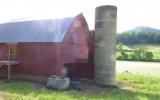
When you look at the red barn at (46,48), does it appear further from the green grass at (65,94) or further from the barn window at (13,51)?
the green grass at (65,94)

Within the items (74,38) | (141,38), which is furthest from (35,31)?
(141,38)

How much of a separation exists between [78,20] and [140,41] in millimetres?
125366

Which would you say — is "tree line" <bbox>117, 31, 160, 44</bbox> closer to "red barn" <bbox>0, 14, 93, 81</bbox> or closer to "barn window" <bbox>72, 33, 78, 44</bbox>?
"red barn" <bbox>0, 14, 93, 81</bbox>

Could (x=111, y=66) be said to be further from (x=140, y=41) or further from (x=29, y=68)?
(x=140, y=41)

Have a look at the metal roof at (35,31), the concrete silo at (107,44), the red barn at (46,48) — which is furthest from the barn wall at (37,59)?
the concrete silo at (107,44)

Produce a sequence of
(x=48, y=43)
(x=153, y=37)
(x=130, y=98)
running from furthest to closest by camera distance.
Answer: (x=153, y=37) → (x=48, y=43) → (x=130, y=98)

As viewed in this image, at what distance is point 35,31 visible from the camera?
24.5 meters

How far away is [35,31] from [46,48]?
2.65 meters

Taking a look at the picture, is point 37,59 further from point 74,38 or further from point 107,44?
point 107,44

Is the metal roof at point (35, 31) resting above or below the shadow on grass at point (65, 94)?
above

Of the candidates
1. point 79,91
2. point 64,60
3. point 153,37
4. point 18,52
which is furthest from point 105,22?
point 153,37

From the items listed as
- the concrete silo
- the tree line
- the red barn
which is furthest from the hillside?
the concrete silo

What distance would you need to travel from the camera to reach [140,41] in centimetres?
14612

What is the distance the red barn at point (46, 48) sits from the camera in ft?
73.6
